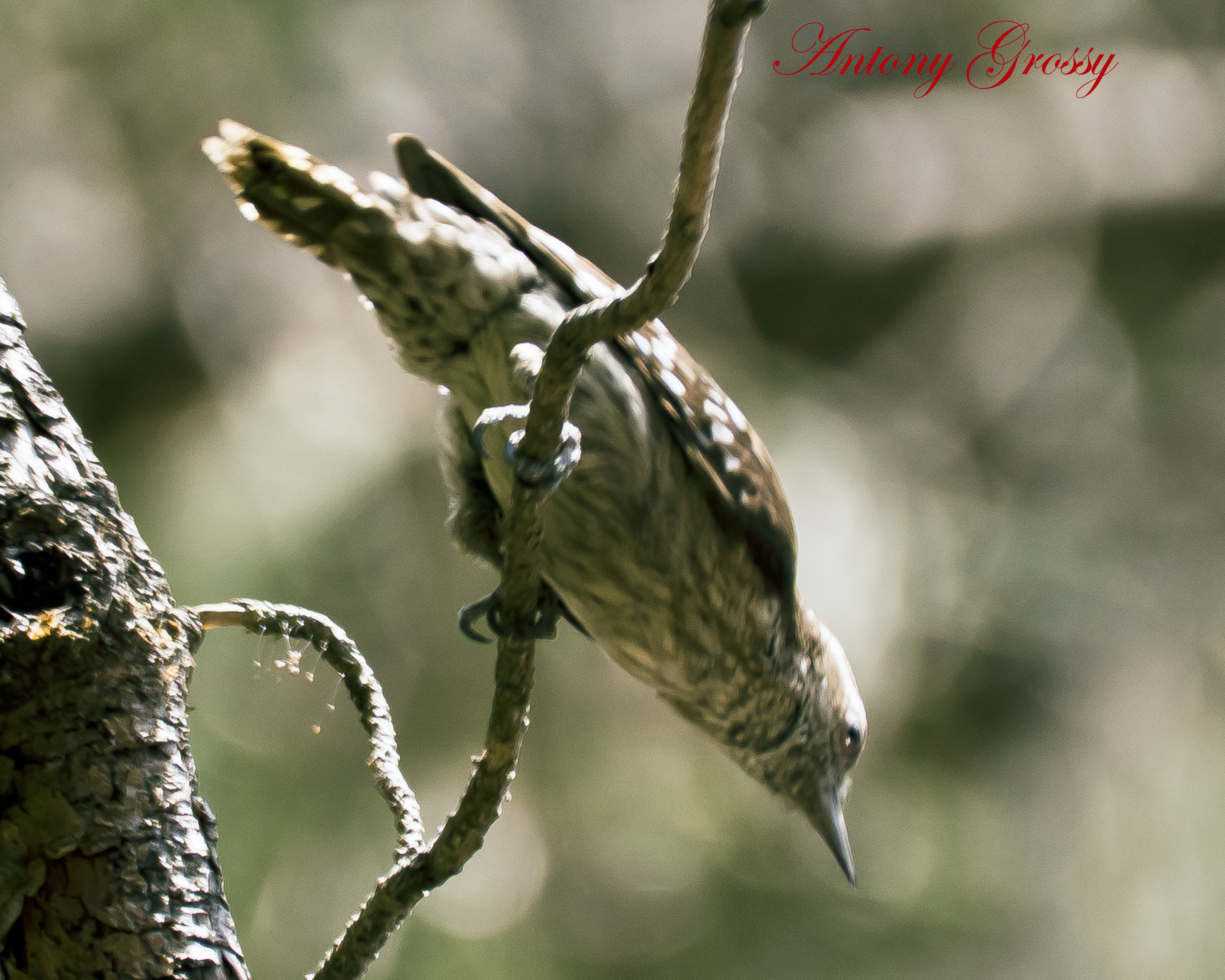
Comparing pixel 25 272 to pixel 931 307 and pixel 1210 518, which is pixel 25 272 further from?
pixel 1210 518

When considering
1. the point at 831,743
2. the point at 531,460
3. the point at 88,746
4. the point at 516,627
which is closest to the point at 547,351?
the point at 531,460

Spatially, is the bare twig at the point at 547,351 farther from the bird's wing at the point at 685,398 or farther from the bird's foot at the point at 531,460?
the bird's wing at the point at 685,398

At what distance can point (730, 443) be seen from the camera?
5.36ft

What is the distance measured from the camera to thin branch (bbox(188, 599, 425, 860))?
126 centimetres

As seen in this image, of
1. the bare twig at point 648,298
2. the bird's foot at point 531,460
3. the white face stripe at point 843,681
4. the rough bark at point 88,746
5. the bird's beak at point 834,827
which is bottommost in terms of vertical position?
the bird's beak at point 834,827

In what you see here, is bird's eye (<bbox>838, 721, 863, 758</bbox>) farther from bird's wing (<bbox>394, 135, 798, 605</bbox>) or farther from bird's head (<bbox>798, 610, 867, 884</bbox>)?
bird's wing (<bbox>394, 135, 798, 605</bbox>)

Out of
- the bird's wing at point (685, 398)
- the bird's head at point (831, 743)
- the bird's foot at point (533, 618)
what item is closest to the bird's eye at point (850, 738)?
the bird's head at point (831, 743)

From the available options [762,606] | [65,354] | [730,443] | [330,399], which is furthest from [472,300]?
[65,354]

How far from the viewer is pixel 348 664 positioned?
131 centimetres

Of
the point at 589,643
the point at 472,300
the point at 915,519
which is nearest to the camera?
the point at 472,300

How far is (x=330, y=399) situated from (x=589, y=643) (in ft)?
4.10

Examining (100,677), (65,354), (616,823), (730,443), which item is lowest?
(616,823)

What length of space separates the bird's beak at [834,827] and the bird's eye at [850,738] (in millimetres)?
77

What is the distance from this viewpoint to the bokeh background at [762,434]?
3252 mm
